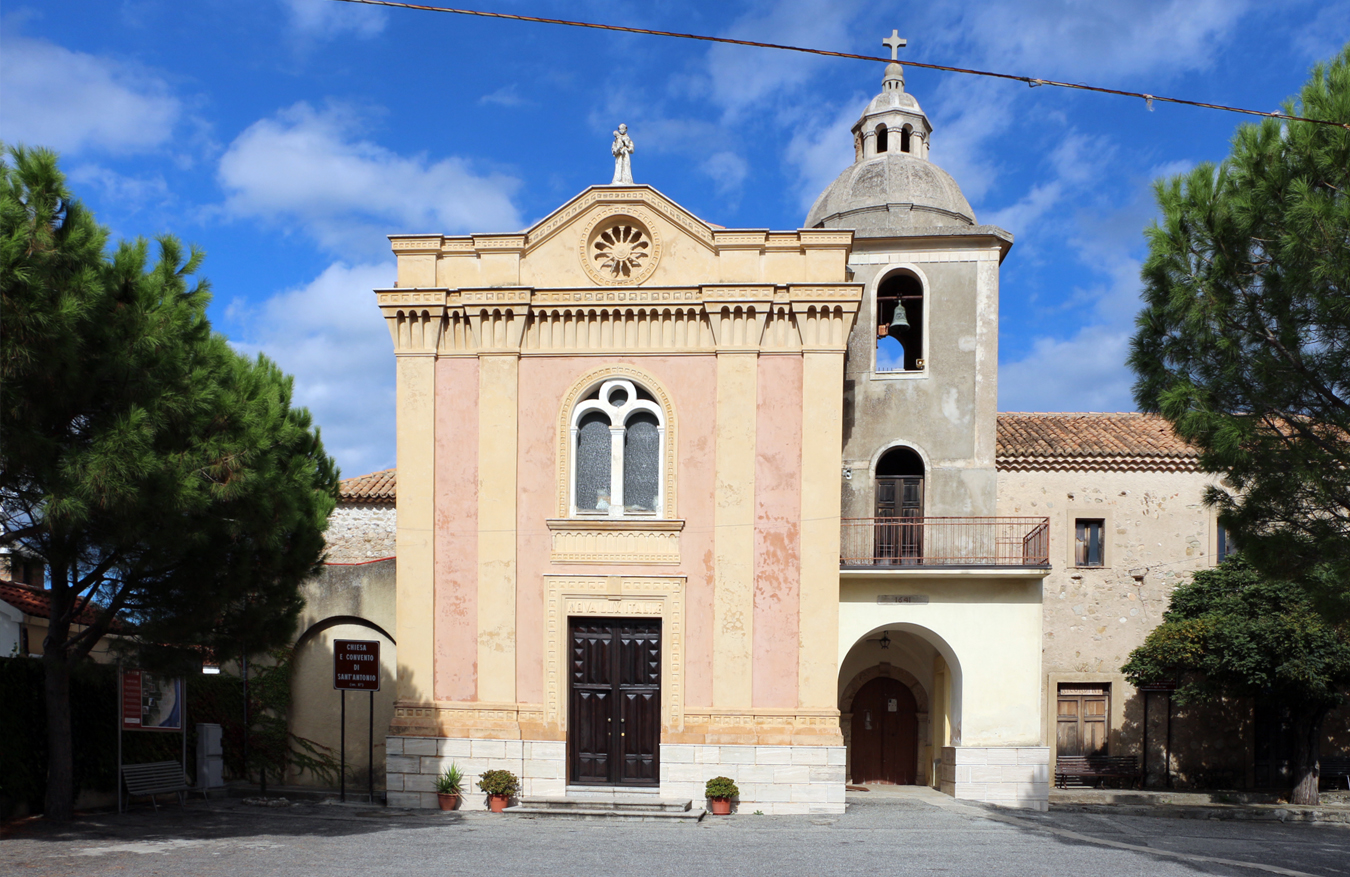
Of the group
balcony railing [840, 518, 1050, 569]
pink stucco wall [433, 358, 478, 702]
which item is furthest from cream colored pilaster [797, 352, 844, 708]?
pink stucco wall [433, 358, 478, 702]

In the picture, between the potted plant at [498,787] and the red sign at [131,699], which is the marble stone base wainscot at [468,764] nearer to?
the potted plant at [498,787]

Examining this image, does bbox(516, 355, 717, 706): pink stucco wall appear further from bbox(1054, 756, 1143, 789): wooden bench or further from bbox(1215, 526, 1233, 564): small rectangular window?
bbox(1215, 526, 1233, 564): small rectangular window

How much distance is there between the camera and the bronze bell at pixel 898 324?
61.4 feet

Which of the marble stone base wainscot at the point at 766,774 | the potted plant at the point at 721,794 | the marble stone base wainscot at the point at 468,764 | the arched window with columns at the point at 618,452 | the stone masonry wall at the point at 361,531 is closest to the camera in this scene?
the potted plant at the point at 721,794

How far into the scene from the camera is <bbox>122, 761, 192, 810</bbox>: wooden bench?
620 inches

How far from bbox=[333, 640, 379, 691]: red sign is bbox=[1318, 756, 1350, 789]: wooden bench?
57.7 feet

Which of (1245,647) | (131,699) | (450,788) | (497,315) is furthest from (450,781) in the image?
(1245,647)

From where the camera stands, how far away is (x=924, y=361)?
62.6 ft

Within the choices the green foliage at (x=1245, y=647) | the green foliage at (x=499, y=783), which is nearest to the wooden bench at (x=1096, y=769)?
the green foliage at (x=1245, y=647)

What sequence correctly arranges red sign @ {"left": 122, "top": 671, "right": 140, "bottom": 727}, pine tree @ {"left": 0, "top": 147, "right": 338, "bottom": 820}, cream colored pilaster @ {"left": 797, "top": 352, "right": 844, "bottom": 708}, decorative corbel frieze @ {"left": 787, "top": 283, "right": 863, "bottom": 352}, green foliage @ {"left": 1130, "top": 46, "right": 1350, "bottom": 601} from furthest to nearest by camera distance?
1. decorative corbel frieze @ {"left": 787, "top": 283, "right": 863, "bottom": 352}
2. cream colored pilaster @ {"left": 797, "top": 352, "right": 844, "bottom": 708}
3. red sign @ {"left": 122, "top": 671, "right": 140, "bottom": 727}
4. pine tree @ {"left": 0, "top": 147, "right": 338, "bottom": 820}
5. green foliage @ {"left": 1130, "top": 46, "right": 1350, "bottom": 601}

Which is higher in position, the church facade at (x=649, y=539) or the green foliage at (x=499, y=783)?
the church facade at (x=649, y=539)

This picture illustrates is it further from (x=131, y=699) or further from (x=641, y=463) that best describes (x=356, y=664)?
(x=641, y=463)

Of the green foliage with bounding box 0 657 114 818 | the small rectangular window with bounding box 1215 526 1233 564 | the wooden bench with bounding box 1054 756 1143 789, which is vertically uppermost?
the small rectangular window with bounding box 1215 526 1233 564

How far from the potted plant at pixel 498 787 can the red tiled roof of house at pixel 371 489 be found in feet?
26.8
